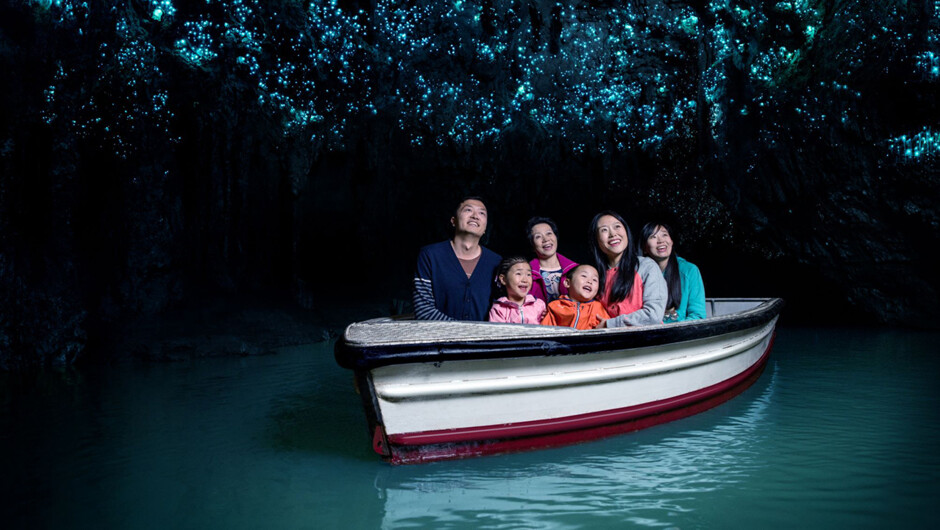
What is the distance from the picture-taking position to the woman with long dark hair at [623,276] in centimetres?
404

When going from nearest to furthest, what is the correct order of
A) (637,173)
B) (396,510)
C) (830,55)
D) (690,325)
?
(396,510) < (690,325) < (830,55) < (637,173)

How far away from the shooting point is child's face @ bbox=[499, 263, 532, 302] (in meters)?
3.66

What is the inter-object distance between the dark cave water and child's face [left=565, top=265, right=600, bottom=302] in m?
0.91

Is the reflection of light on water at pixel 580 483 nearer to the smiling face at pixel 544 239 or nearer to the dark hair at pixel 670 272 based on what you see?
the dark hair at pixel 670 272

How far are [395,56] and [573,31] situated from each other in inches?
145

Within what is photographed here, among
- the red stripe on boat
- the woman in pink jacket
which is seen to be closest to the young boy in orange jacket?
the woman in pink jacket

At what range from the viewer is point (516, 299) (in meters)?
3.77

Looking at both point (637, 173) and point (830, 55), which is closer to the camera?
point (830, 55)

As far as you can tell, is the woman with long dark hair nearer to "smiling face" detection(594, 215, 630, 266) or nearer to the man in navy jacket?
"smiling face" detection(594, 215, 630, 266)

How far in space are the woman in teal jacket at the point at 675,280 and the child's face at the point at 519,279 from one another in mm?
1548

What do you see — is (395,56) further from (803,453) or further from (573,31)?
(803,453)

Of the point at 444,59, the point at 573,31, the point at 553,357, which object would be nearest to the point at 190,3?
the point at 444,59

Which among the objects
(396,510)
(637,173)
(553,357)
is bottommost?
(396,510)

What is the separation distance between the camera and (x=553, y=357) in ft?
10.2
